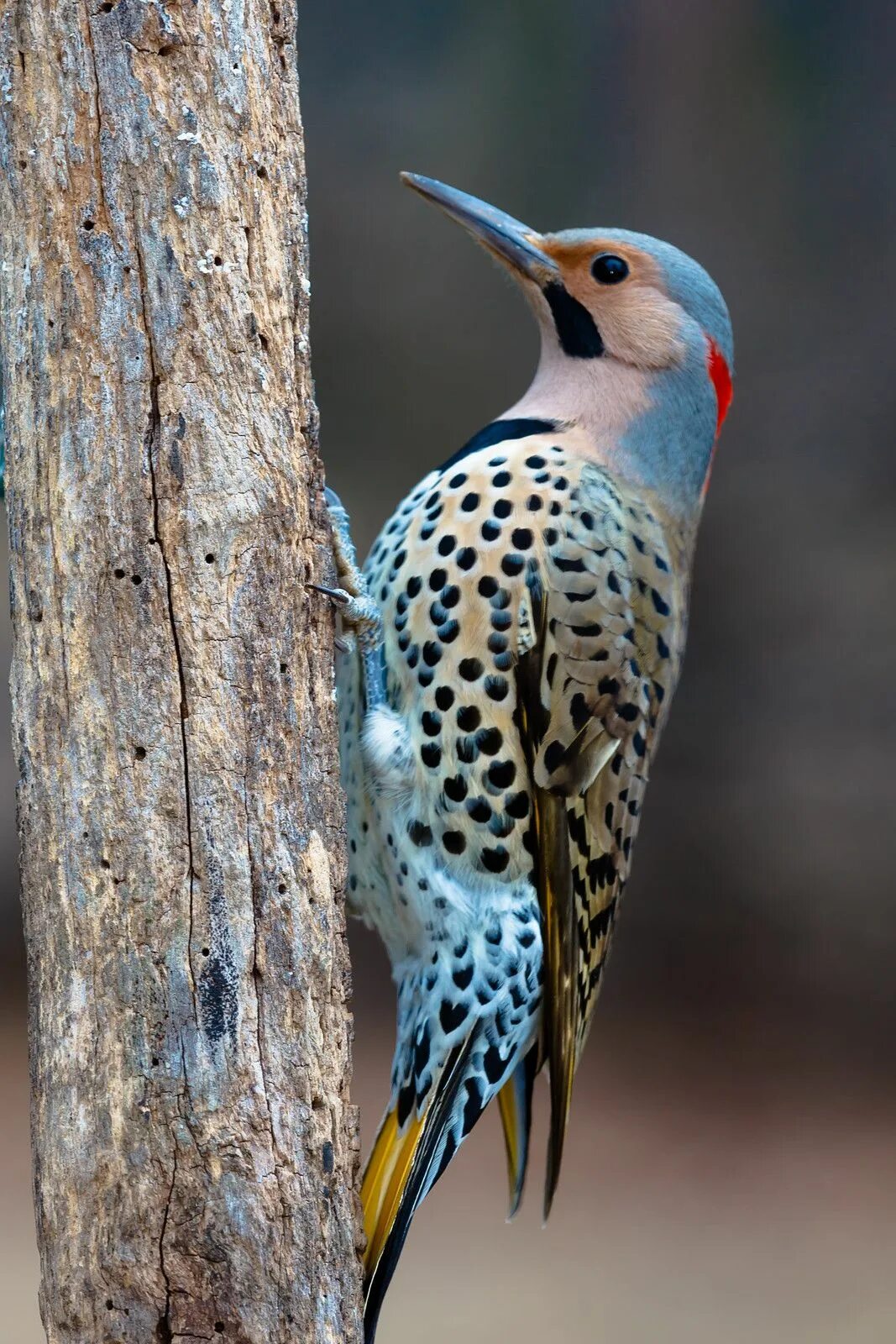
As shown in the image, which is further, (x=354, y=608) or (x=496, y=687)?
(x=496, y=687)

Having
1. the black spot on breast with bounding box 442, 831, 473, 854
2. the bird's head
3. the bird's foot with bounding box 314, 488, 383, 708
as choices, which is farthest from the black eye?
the black spot on breast with bounding box 442, 831, 473, 854

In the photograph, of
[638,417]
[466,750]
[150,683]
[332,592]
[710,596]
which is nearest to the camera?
[150,683]

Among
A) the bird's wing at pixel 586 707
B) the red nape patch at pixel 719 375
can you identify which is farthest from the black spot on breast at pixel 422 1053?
the red nape patch at pixel 719 375

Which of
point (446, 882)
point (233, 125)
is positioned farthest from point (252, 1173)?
point (233, 125)

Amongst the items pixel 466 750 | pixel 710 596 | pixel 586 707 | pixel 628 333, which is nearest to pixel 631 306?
pixel 628 333

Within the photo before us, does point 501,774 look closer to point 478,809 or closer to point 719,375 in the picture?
point 478,809

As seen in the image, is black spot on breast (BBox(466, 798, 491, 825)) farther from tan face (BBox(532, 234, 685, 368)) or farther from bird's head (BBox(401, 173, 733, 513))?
tan face (BBox(532, 234, 685, 368))

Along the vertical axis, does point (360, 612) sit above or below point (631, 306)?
below

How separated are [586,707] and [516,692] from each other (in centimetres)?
12

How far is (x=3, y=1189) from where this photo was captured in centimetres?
448

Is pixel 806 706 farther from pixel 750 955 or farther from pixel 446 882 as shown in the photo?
pixel 446 882

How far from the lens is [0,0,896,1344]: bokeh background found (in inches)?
167

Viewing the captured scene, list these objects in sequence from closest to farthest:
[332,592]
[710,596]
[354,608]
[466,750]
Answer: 1. [332,592]
2. [354,608]
3. [466,750]
4. [710,596]

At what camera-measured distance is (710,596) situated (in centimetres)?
476
